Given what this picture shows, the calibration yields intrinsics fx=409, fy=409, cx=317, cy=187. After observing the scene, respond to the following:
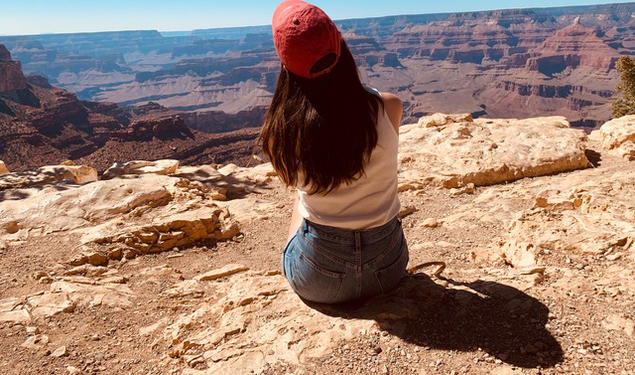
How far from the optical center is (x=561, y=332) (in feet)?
6.53

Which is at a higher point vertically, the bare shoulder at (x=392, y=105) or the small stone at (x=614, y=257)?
the bare shoulder at (x=392, y=105)

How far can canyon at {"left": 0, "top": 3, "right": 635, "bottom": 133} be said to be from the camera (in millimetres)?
95062

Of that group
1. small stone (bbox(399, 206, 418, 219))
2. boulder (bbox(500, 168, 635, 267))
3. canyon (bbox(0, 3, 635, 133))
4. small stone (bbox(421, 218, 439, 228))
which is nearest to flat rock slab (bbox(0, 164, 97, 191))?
small stone (bbox(399, 206, 418, 219))

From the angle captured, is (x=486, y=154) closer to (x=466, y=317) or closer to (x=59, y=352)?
(x=466, y=317)

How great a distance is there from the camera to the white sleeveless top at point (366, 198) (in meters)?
1.96

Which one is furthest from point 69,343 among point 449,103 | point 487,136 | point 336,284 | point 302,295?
point 449,103

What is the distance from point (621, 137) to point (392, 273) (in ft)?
17.9

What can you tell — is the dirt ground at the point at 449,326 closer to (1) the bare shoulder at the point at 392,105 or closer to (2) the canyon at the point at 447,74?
(1) the bare shoulder at the point at 392,105

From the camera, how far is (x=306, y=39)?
5.18 feet

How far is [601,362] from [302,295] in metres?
1.50

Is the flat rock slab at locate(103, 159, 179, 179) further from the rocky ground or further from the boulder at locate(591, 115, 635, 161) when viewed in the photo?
the boulder at locate(591, 115, 635, 161)

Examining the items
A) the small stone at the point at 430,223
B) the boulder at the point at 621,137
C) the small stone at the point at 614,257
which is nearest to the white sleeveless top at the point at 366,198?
the small stone at the point at 614,257

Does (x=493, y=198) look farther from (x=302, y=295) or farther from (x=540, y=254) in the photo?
(x=302, y=295)

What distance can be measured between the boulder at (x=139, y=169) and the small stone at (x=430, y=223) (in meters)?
5.74
